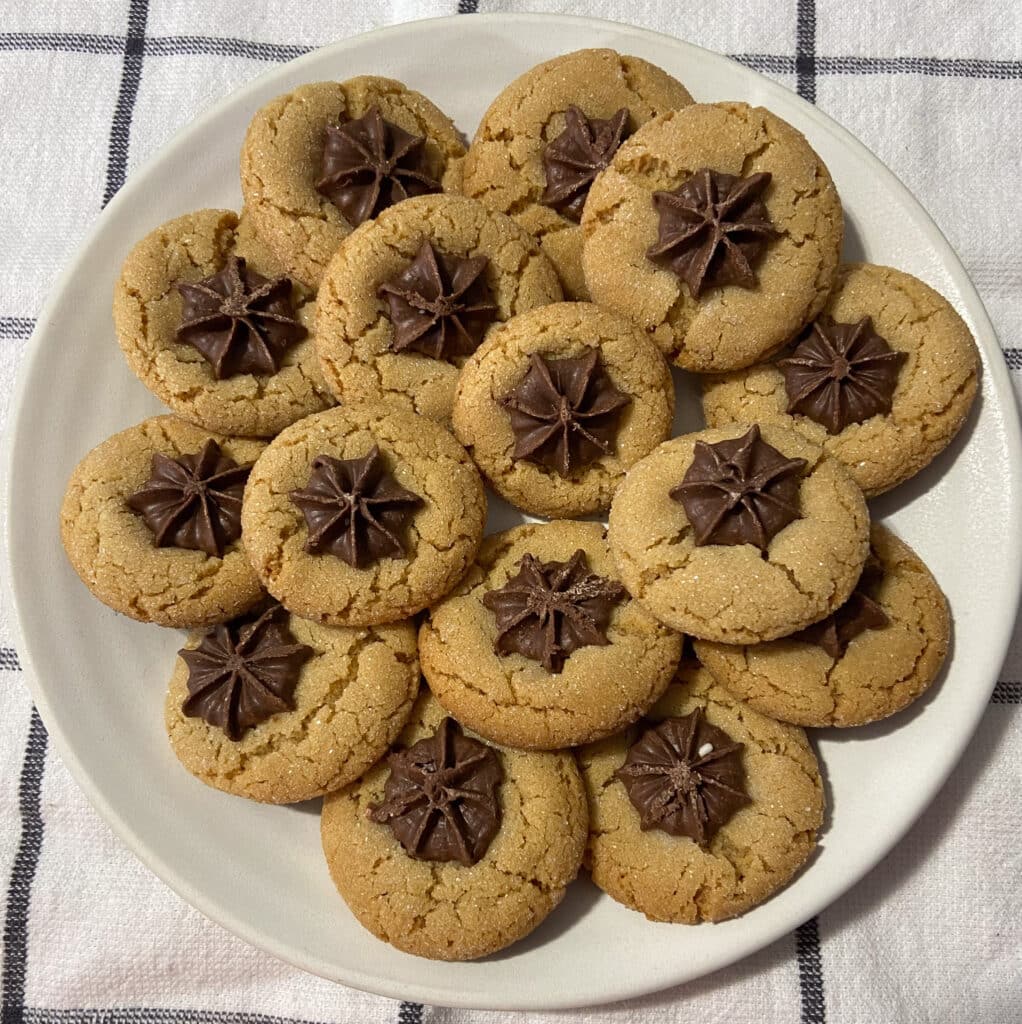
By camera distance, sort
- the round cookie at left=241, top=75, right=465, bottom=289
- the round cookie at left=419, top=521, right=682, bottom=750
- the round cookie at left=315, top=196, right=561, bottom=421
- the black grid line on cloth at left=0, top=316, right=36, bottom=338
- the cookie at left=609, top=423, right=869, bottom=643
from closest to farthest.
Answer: the cookie at left=609, top=423, right=869, bottom=643 → the round cookie at left=419, top=521, right=682, bottom=750 → the round cookie at left=315, top=196, right=561, bottom=421 → the round cookie at left=241, top=75, right=465, bottom=289 → the black grid line on cloth at left=0, top=316, right=36, bottom=338

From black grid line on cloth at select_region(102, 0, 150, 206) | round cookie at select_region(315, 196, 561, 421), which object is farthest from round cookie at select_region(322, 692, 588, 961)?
black grid line on cloth at select_region(102, 0, 150, 206)

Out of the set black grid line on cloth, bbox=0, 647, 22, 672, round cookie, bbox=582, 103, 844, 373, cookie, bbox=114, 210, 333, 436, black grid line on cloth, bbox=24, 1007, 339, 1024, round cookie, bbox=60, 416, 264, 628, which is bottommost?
black grid line on cloth, bbox=24, 1007, 339, 1024

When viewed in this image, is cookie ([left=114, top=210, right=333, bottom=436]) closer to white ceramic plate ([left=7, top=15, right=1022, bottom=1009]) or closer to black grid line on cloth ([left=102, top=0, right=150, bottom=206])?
white ceramic plate ([left=7, top=15, right=1022, bottom=1009])

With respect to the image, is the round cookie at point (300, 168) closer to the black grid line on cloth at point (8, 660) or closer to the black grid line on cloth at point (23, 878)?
the black grid line on cloth at point (23, 878)

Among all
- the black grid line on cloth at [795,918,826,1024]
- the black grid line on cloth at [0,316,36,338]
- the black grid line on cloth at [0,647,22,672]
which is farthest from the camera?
the black grid line on cloth at [0,316,36,338]

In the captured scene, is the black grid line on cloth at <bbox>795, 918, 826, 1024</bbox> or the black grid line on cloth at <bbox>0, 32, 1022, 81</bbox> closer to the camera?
the black grid line on cloth at <bbox>795, 918, 826, 1024</bbox>

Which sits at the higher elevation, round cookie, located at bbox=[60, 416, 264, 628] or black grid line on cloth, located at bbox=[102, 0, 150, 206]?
black grid line on cloth, located at bbox=[102, 0, 150, 206]
